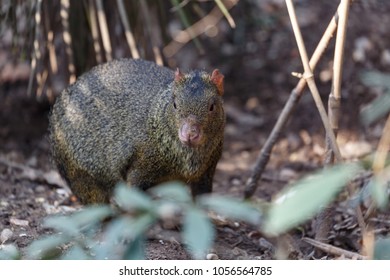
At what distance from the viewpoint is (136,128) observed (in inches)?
161

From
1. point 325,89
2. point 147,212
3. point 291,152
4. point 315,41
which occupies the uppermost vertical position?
point 147,212

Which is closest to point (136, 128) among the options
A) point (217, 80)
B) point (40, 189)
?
point (217, 80)

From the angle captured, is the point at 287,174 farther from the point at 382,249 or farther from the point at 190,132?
the point at 382,249

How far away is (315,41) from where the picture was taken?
6.38m

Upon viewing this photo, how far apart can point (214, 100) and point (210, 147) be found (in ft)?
0.99

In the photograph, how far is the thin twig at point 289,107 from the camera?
3.71 meters

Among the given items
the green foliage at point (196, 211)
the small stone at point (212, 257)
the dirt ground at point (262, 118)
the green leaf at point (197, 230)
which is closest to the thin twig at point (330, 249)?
the dirt ground at point (262, 118)

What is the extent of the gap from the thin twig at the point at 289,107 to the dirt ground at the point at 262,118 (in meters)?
0.34

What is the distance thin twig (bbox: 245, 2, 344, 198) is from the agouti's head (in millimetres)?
426

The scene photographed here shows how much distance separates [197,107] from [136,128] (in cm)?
58

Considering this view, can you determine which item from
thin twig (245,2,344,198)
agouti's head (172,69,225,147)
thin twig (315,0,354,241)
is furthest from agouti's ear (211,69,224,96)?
thin twig (315,0,354,241)

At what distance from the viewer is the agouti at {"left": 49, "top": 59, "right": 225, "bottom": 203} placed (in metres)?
3.76

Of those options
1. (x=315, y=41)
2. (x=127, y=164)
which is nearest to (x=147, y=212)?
(x=127, y=164)
